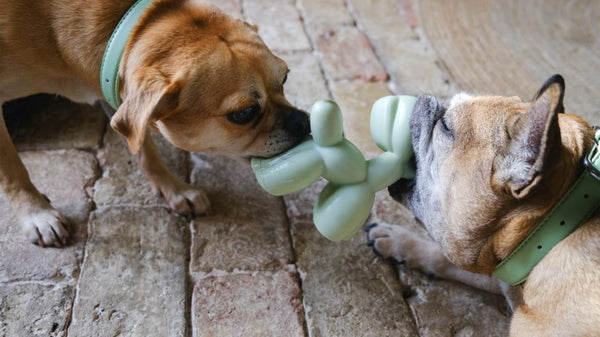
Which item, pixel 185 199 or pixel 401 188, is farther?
pixel 185 199

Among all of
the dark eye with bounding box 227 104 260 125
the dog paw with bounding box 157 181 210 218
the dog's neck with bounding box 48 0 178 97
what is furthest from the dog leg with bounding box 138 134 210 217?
the dark eye with bounding box 227 104 260 125

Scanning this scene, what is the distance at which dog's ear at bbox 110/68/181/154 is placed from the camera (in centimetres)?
244

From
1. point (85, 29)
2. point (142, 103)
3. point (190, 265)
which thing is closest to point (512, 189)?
point (142, 103)

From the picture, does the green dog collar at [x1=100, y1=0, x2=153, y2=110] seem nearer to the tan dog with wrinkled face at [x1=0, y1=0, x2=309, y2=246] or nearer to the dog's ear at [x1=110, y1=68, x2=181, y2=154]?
the tan dog with wrinkled face at [x1=0, y1=0, x2=309, y2=246]

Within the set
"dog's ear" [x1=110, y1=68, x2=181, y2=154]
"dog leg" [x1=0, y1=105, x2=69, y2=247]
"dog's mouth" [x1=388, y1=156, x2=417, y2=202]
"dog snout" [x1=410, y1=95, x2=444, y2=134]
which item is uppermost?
"dog snout" [x1=410, y1=95, x2=444, y2=134]

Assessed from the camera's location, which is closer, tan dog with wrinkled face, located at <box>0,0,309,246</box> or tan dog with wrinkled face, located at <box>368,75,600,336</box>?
tan dog with wrinkled face, located at <box>368,75,600,336</box>

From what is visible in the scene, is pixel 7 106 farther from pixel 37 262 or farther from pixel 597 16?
pixel 597 16

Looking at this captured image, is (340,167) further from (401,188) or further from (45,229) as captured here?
(45,229)

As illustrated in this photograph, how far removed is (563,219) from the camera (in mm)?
2184

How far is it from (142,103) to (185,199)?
89 cm

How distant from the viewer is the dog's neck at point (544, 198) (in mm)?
2113

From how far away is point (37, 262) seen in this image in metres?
2.92

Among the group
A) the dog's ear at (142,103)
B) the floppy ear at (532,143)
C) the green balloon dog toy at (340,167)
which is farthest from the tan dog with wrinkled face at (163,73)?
the floppy ear at (532,143)

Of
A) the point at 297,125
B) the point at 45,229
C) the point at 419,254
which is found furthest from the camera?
the point at 419,254
